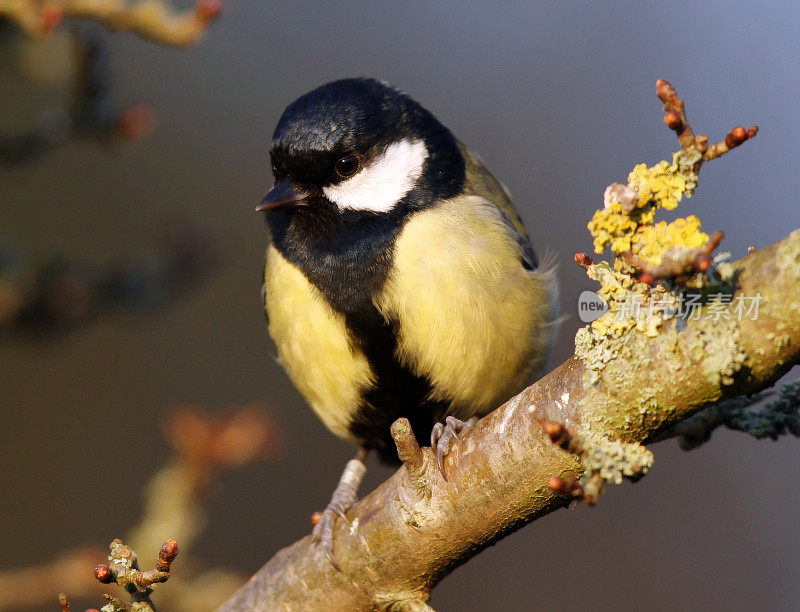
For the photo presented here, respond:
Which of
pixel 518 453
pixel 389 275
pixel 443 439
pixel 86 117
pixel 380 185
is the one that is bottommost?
pixel 518 453

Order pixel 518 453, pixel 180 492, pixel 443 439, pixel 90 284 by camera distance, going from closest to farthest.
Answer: pixel 518 453 → pixel 443 439 → pixel 180 492 → pixel 90 284

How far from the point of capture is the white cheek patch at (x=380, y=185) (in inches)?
74.3

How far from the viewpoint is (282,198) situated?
6.17 ft

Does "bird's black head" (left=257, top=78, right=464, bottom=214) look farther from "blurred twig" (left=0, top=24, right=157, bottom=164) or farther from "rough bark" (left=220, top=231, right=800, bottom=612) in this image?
"rough bark" (left=220, top=231, right=800, bottom=612)

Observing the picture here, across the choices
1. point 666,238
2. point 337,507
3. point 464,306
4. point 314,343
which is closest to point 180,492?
point 337,507

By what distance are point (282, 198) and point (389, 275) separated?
1.03 ft

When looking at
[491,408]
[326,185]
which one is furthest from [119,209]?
[491,408]

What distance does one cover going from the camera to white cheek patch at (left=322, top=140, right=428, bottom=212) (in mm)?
1888

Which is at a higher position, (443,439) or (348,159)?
(348,159)

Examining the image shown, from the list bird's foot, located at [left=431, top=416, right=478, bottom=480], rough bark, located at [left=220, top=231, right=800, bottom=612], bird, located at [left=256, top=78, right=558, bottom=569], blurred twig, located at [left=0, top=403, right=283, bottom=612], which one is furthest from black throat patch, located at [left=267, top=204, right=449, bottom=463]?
rough bark, located at [left=220, top=231, right=800, bottom=612]

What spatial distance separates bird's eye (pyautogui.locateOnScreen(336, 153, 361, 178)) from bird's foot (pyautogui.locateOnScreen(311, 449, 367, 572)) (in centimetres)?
76

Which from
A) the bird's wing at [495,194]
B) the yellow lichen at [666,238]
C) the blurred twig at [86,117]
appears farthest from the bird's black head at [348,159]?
the yellow lichen at [666,238]

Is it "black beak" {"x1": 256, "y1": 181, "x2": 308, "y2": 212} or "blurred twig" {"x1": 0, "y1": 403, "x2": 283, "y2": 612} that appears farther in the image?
"black beak" {"x1": 256, "y1": 181, "x2": 308, "y2": 212}

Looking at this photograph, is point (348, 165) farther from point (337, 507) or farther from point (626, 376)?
point (626, 376)
